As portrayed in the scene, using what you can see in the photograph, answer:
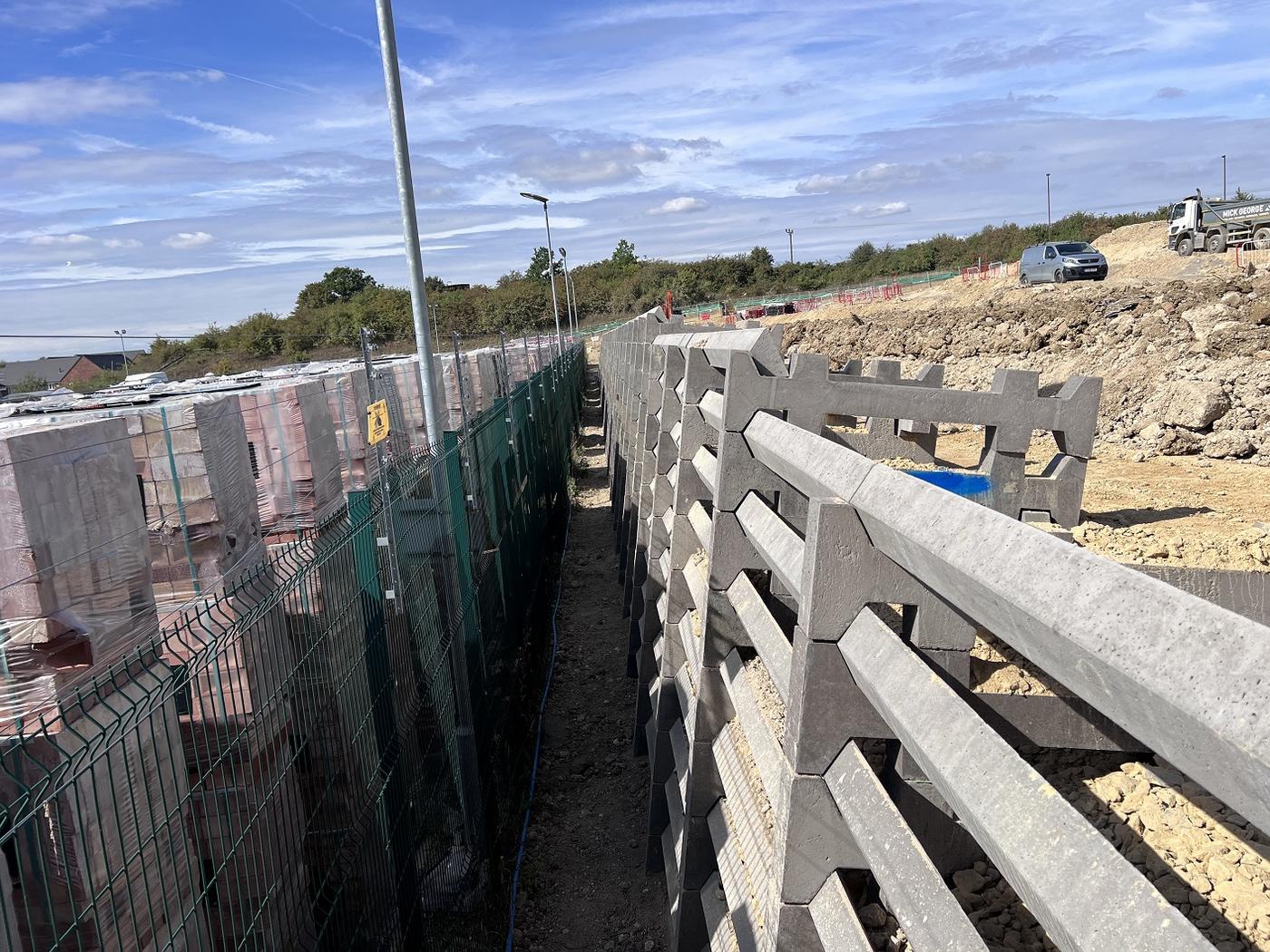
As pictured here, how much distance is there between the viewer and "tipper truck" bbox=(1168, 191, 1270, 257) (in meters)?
30.4

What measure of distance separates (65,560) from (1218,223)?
3718 cm

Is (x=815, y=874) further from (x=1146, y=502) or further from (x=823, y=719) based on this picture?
(x=1146, y=502)

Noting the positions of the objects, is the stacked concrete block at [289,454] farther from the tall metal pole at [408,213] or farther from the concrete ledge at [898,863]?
the concrete ledge at [898,863]

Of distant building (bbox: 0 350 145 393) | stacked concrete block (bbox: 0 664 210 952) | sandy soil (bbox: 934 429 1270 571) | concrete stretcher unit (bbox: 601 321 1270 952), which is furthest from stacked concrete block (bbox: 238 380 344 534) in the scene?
distant building (bbox: 0 350 145 393)

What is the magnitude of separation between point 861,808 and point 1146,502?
5440 mm

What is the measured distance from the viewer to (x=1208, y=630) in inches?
31.4

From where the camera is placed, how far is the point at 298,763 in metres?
2.74

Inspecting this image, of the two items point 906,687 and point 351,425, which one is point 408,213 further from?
point 906,687

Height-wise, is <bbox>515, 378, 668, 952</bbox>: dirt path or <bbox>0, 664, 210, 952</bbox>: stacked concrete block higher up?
<bbox>0, 664, 210, 952</bbox>: stacked concrete block

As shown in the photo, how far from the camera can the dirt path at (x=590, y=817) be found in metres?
4.59

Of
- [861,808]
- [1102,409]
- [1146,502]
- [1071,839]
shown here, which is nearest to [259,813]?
[861,808]

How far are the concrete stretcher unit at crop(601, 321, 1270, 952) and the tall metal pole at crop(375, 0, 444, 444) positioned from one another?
2.88 metres

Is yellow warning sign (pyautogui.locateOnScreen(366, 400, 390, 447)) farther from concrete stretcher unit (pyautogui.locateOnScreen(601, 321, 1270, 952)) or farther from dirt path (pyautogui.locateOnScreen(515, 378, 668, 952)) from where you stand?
dirt path (pyautogui.locateOnScreen(515, 378, 668, 952))

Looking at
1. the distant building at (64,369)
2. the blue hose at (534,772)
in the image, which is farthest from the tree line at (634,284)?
the blue hose at (534,772)
